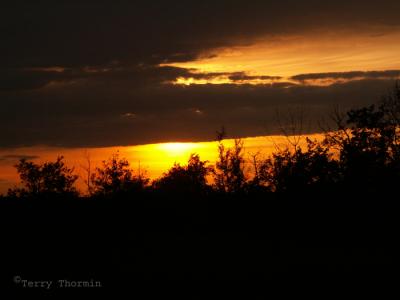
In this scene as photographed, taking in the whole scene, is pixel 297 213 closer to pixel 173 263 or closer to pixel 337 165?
pixel 337 165

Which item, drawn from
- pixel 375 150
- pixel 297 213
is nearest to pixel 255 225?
pixel 297 213

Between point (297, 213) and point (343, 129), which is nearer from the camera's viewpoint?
point (297, 213)

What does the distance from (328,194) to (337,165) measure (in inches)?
244

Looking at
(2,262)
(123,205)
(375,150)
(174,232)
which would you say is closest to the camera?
(2,262)

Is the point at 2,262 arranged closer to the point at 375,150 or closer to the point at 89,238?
the point at 89,238

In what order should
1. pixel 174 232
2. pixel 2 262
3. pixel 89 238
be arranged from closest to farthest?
pixel 2 262, pixel 89 238, pixel 174 232

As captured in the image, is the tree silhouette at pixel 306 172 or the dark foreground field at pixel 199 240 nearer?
the dark foreground field at pixel 199 240

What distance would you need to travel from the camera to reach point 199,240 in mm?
34500

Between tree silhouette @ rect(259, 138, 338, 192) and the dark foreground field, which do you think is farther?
tree silhouette @ rect(259, 138, 338, 192)

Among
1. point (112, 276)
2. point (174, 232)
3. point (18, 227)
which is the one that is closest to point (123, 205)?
point (174, 232)

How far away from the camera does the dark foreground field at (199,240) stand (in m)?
25.5

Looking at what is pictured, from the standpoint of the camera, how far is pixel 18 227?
35.9m

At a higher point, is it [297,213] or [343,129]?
[343,129]

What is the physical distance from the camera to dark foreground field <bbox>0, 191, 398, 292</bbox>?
83.7 ft
